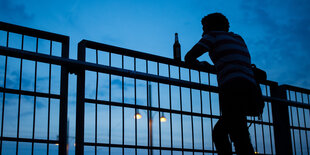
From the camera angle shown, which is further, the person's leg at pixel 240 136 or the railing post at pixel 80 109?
the railing post at pixel 80 109

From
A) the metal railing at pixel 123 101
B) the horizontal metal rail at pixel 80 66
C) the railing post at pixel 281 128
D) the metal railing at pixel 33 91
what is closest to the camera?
the horizontal metal rail at pixel 80 66

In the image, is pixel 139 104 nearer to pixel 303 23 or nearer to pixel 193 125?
A: pixel 193 125

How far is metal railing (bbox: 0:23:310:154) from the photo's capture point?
3645 mm

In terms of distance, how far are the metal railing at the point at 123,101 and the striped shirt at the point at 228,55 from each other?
2.38 ft

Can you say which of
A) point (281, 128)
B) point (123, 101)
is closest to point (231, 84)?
point (123, 101)

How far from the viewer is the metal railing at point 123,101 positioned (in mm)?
3645

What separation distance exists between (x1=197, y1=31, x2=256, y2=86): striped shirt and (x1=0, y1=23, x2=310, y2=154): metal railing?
725mm

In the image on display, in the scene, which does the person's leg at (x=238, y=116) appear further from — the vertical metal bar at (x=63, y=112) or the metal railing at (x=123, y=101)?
the vertical metal bar at (x=63, y=112)

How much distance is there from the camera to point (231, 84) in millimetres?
3430

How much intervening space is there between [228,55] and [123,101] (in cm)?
132

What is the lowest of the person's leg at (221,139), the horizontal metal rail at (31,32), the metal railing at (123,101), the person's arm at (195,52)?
the person's leg at (221,139)

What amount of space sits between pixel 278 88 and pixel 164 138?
2.43m

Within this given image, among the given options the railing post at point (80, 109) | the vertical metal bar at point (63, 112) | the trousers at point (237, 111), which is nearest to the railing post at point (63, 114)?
the vertical metal bar at point (63, 112)

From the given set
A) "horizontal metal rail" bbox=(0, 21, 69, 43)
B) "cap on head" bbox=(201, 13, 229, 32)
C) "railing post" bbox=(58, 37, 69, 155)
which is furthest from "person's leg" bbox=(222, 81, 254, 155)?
"horizontal metal rail" bbox=(0, 21, 69, 43)
